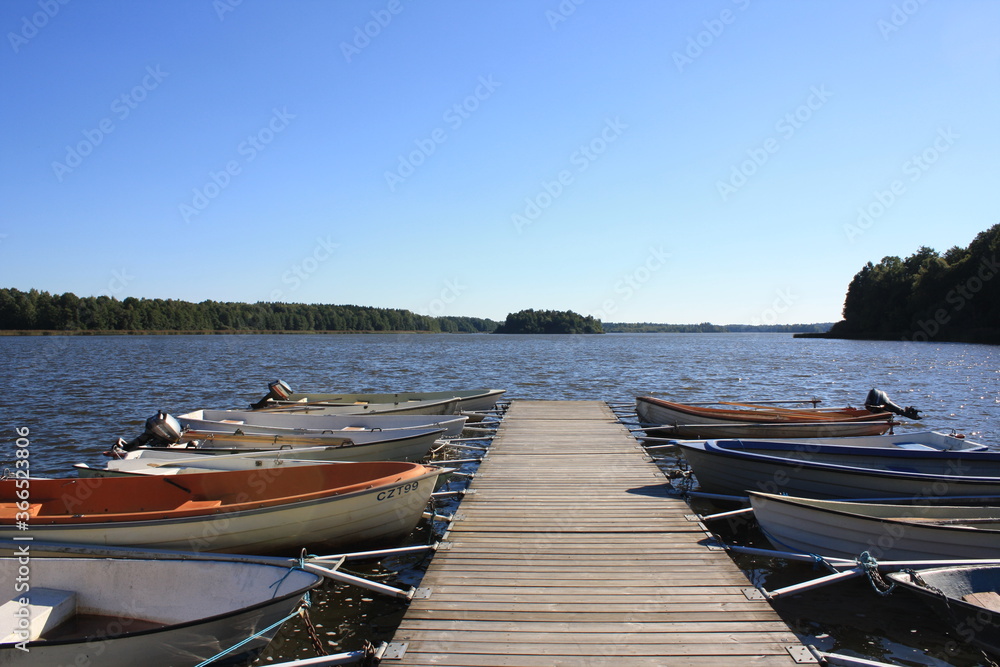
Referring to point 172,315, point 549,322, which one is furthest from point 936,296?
point 172,315

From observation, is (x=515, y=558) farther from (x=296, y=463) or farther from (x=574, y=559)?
(x=296, y=463)

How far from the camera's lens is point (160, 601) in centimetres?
520

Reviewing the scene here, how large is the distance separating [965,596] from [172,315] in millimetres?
132849

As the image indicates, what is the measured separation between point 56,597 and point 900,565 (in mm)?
7823

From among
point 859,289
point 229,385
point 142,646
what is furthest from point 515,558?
point 859,289

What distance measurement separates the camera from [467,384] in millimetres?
28391

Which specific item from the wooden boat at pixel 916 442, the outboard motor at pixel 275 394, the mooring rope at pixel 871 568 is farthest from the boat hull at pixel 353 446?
the mooring rope at pixel 871 568

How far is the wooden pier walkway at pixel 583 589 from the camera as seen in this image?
4332 mm

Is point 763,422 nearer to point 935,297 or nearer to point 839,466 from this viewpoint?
point 839,466

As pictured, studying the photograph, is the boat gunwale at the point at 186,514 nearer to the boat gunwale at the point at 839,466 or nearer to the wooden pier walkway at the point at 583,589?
the wooden pier walkway at the point at 583,589

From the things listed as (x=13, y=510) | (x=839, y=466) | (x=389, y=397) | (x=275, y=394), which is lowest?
(x=13, y=510)

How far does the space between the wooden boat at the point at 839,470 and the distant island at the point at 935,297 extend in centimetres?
7087

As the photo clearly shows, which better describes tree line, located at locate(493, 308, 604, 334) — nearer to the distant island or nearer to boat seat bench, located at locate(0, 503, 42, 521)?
the distant island

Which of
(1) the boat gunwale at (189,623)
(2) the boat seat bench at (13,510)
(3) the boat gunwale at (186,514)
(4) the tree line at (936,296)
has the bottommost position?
(1) the boat gunwale at (189,623)
